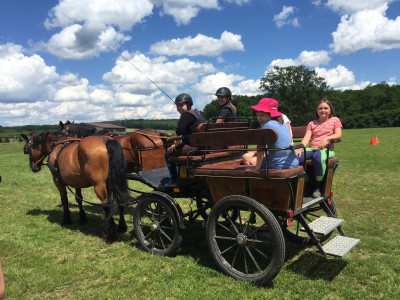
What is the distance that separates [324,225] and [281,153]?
3.68 feet

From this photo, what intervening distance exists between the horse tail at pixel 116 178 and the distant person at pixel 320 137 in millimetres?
2930

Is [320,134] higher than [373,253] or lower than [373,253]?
higher

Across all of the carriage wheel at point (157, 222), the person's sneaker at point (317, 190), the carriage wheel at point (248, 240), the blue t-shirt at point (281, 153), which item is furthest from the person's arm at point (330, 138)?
the carriage wheel at point (157, 222)

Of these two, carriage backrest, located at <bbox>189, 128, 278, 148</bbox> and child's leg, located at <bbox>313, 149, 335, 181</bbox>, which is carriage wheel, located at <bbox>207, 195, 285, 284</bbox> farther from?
child's leg, located at <bbox>313, 149, 335, 181</bbox>

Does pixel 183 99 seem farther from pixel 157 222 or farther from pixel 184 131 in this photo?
pixel 157 222

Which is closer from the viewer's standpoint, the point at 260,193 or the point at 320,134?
the point at 260,193

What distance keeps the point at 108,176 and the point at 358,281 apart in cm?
399

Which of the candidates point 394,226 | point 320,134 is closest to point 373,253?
point 394,226

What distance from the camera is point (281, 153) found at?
3.50m

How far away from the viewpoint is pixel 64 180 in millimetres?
5844

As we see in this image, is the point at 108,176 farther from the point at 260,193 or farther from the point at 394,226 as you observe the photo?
the point at 394,226

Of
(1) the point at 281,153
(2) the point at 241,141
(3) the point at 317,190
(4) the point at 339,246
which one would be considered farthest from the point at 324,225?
(2) the point at 241,141

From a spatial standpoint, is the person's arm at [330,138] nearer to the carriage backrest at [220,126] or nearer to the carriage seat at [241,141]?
the carriage seat at [241,141]

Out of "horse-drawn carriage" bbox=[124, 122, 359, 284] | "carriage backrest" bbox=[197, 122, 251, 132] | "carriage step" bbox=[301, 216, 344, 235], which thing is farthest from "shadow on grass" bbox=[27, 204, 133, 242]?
"carriage step" bbox=[301, 216, 344, 235]
